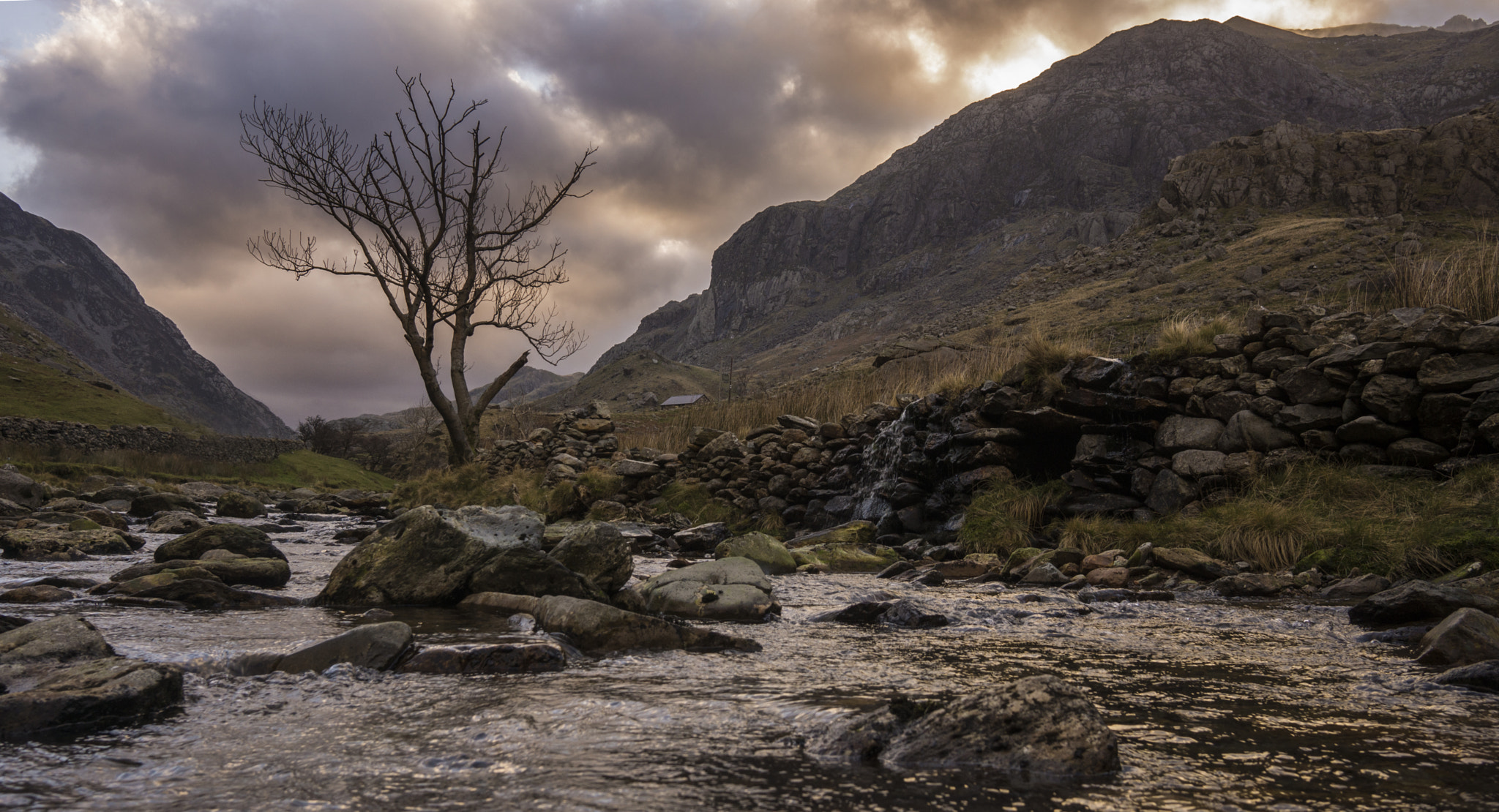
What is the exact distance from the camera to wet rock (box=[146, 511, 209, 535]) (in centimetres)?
1178

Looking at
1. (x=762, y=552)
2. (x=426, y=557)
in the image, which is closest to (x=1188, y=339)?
(x=762, y=552)

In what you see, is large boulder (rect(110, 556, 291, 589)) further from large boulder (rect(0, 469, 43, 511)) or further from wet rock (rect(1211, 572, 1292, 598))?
large boulder (rect(0, 469, 43, 511))

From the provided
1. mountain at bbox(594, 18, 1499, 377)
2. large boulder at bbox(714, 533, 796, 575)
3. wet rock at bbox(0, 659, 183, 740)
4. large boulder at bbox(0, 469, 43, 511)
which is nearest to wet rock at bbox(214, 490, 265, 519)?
large boulder at bbox(0, 469, 43, 511)

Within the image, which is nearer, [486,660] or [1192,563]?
[486,660]

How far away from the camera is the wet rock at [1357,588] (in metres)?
5.80

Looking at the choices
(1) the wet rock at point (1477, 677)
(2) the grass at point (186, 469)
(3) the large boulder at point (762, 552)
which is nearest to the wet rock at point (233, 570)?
→ (3) the large boulder at point (762, 552)

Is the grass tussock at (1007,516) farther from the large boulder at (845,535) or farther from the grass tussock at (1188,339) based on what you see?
the grass tussock at (1188,339)

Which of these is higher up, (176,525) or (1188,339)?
(1188,339)

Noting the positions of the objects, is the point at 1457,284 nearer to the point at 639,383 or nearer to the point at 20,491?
the point at 20,491

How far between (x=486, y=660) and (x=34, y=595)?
4.40 m

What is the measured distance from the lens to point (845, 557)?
9.46m

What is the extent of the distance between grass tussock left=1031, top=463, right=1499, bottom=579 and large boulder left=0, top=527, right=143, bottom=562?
11.3 metres

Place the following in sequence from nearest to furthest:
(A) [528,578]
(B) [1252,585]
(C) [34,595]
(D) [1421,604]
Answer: (D) [1421,604] < (C) [34,595] < (B) [1252,585] < (A) [528,578]

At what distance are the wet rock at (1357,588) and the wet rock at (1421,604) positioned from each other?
988 millimetres
